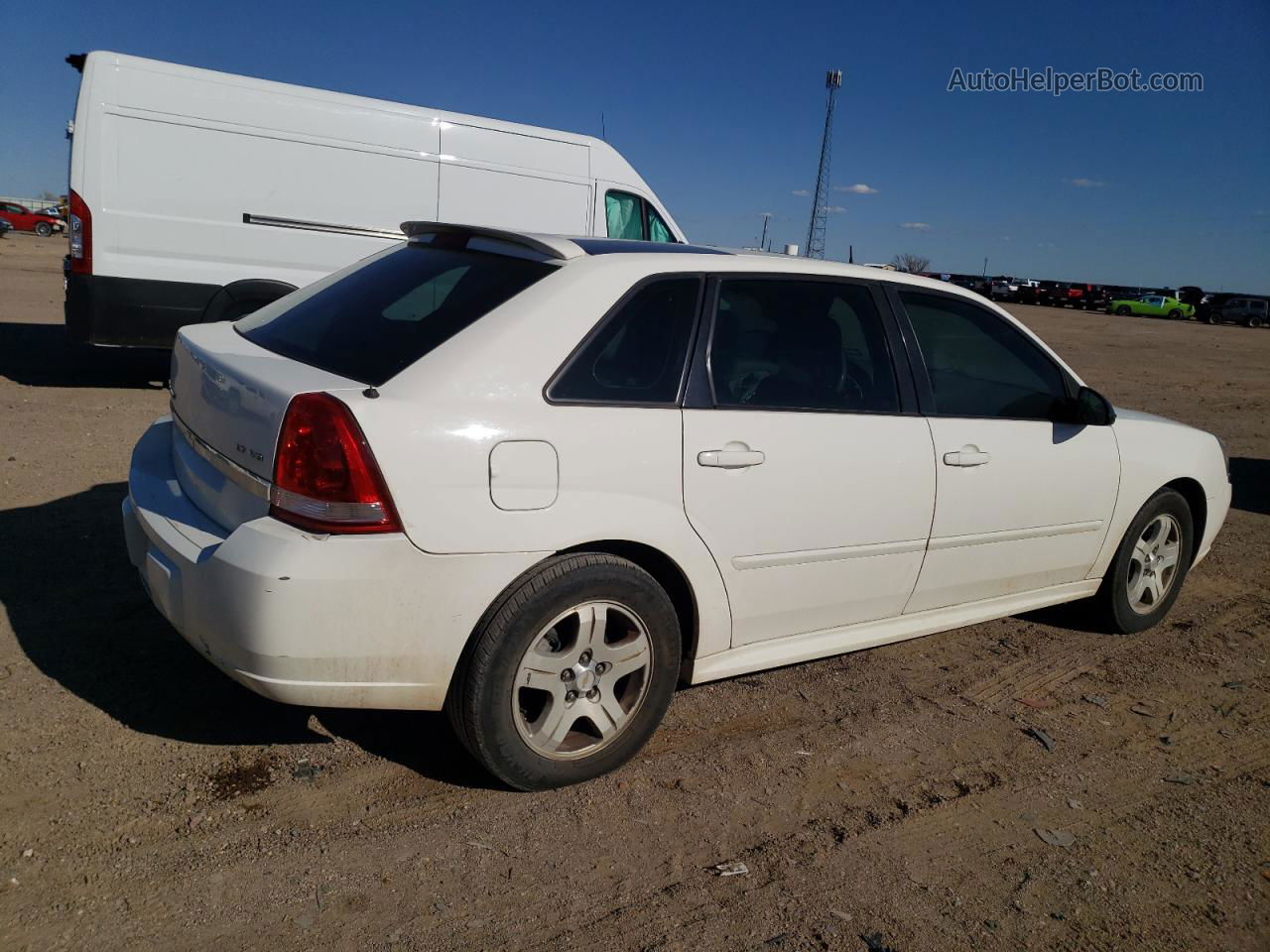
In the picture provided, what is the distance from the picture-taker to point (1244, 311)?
5131cm

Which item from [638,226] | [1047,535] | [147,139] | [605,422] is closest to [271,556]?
[605,422]

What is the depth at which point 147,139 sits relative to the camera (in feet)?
26.8

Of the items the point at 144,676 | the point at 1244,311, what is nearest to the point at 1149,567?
the point at 144,676

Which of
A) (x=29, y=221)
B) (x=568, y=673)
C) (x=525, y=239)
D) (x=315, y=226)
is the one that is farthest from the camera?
(x=29, y=221)

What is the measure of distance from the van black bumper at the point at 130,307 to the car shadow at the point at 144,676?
4343mm

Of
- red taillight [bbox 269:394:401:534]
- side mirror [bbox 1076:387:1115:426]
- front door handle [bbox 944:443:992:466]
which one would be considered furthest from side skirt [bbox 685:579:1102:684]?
red taillight [bbox 269:394:401:534]

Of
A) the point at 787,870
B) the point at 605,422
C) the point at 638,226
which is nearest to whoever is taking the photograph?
the point at 787,870

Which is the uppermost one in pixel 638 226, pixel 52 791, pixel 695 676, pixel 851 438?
pixel 638 226

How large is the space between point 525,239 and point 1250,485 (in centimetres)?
792

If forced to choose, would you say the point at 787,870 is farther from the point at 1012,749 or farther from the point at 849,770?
the point at 1012,749

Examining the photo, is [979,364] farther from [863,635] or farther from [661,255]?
[661,255]

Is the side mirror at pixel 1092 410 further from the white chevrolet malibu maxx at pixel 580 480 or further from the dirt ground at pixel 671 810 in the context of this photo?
the dirt ground at pixel 671 810

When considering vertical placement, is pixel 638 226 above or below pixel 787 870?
above

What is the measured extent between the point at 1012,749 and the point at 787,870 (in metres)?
1.26
